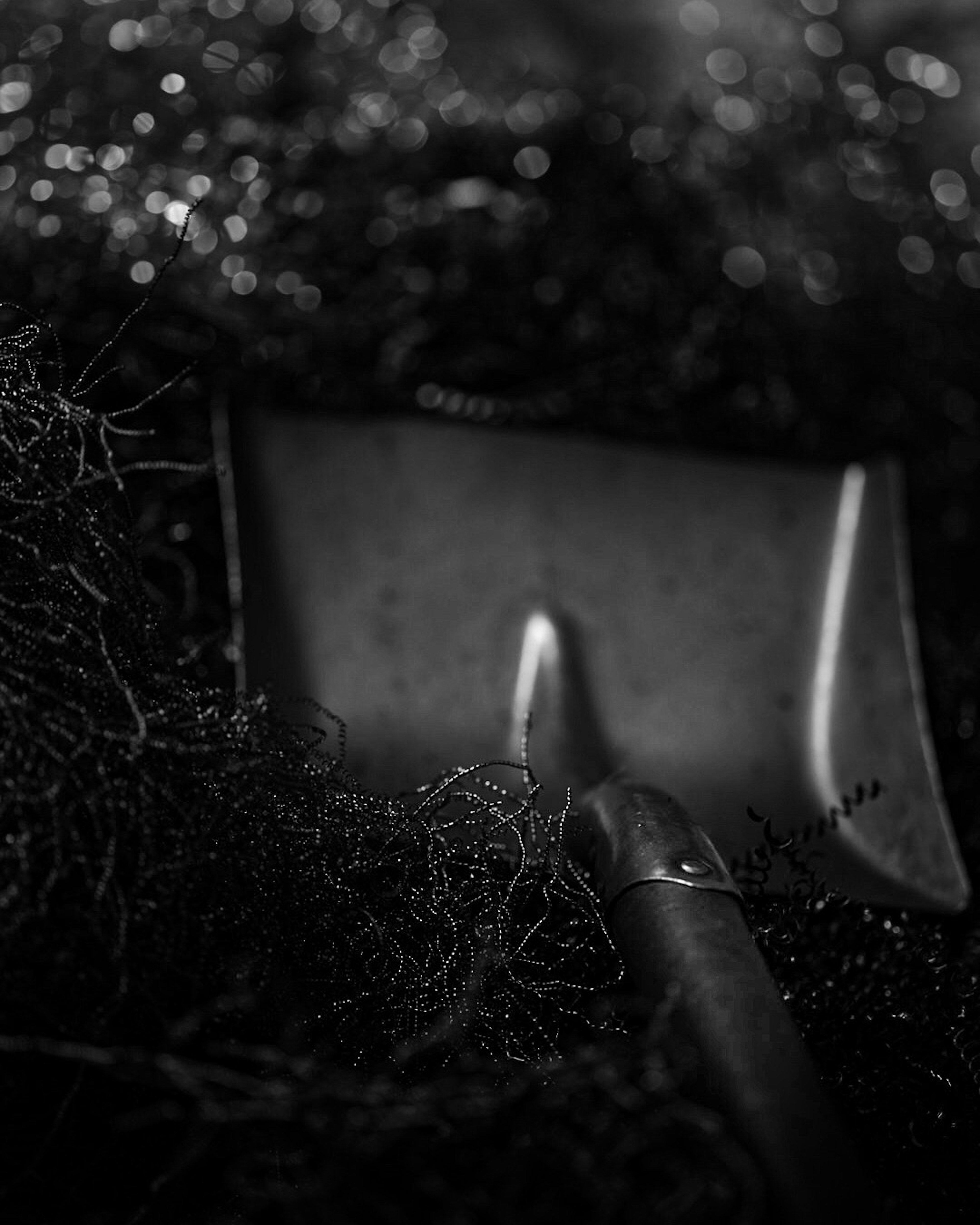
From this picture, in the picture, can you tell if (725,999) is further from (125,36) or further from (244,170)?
(125,36)

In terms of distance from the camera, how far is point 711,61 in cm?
122

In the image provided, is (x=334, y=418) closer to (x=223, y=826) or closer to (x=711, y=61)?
(x=223, y=826)

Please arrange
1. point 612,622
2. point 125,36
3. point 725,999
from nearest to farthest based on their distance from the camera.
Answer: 1. point 725,999
2. point 612,622
3. point 125,36

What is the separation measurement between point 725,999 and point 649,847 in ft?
0.37

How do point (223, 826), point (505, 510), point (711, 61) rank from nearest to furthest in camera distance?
1. point (223, 826)
2. point (505, 510)
3. point (711, 61)

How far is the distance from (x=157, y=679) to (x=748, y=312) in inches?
29.6

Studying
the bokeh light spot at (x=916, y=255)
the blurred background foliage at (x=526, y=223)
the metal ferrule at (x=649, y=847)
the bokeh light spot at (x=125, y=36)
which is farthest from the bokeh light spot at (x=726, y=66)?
the metal ferrule at (x=649, y=847)

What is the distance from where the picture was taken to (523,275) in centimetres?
104

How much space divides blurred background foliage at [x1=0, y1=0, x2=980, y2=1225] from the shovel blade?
0.06 m

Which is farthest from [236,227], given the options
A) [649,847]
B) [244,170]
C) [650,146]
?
[649,847]

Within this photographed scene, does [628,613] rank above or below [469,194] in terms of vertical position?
below

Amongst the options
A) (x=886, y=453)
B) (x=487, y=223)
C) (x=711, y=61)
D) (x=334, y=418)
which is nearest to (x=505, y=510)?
(x=334, y=418)

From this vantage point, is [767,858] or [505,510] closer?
[767,858]

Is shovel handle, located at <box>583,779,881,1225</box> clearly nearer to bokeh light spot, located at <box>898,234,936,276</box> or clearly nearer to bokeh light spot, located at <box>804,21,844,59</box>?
bokeh light spot, located at <box>898,234,936,276</box>
